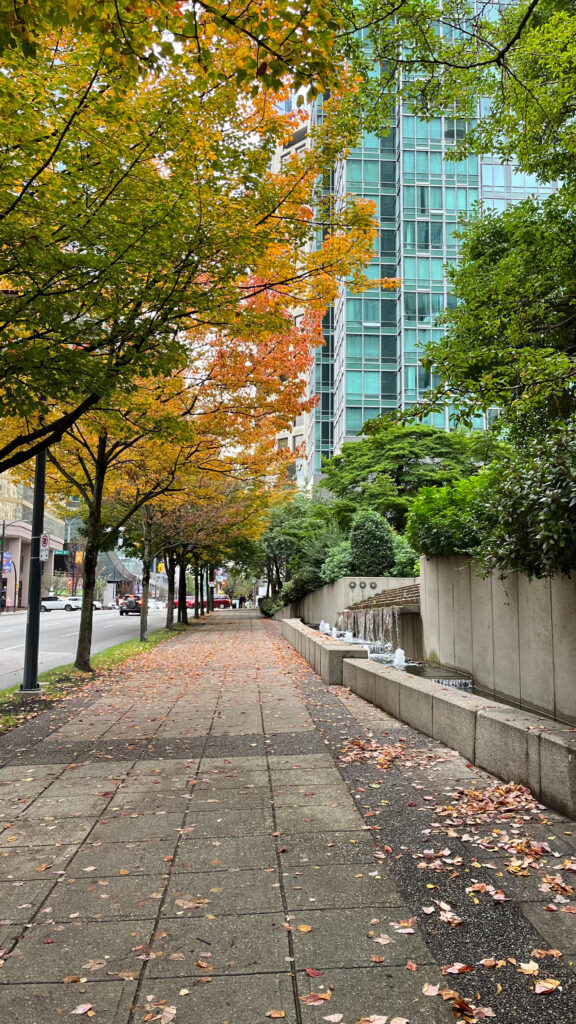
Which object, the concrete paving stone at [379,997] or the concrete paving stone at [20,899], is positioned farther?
the concrete paving stone at [20,899]

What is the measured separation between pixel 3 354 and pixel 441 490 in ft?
25.6

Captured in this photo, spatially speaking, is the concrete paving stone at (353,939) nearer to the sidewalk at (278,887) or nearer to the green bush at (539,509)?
the sidewalk at (278,887)

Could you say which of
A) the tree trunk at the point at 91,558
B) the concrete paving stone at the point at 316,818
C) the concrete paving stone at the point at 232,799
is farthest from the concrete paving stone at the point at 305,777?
the tree trunk at the point at 91,558

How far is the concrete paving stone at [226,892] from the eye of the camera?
3.31 metres

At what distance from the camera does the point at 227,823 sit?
452 centimetres

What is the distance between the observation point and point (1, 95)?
4.94m

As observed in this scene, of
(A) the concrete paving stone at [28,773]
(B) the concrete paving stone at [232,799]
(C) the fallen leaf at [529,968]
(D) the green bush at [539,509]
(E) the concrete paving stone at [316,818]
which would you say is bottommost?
(A) the concrete paving stone at [28,773]

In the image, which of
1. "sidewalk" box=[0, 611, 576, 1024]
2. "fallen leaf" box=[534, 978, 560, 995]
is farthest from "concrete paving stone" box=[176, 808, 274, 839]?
"fallen leaf" box=[534, 978, 560, 995]

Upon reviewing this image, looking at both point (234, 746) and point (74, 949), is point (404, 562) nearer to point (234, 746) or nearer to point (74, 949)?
point (234, 746)

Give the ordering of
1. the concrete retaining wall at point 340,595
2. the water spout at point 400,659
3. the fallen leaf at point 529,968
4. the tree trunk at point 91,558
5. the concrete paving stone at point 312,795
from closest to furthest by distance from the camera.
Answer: the fallen leaf at point 529,968 → the concrete paving stone at point 312,795 → the water spout at point 400,659 → the tree trunk at point 91,558 → the concrete retaining wall at point 340,595

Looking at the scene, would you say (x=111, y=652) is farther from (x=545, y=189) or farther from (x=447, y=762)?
(x=545, y=189)

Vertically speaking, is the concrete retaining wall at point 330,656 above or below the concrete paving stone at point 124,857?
above

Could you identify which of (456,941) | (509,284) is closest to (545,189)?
(509,284)

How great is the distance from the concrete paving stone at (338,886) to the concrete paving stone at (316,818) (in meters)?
0.60
